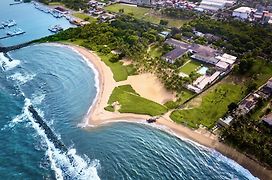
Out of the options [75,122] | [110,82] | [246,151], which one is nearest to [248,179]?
[246,151]

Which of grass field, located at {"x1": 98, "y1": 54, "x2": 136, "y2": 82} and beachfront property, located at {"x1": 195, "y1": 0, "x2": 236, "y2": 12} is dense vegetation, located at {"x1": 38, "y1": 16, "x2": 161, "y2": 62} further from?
beachfront property, located at {"x1": 195, "y1": 0, "x2": 236, "y2": 12}

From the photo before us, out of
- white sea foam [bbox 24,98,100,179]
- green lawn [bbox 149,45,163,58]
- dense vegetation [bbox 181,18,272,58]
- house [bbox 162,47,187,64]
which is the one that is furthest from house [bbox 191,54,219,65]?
white sea foam [bbox 24,98,100,179]

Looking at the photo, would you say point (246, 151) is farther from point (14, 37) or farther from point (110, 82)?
point (14, 37)

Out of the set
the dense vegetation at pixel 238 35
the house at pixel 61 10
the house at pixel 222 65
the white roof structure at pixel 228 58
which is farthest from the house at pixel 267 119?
the house at pixel 61 10

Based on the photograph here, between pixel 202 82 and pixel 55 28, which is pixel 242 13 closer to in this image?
pixel 202 82

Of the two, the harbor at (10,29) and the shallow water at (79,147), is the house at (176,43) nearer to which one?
the shallow water at (79,147)

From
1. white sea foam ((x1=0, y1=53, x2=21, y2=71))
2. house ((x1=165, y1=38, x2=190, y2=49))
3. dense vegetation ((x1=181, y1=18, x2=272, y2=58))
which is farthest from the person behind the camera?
house ((x1=165, y1=38, x2=190, y2=49))
